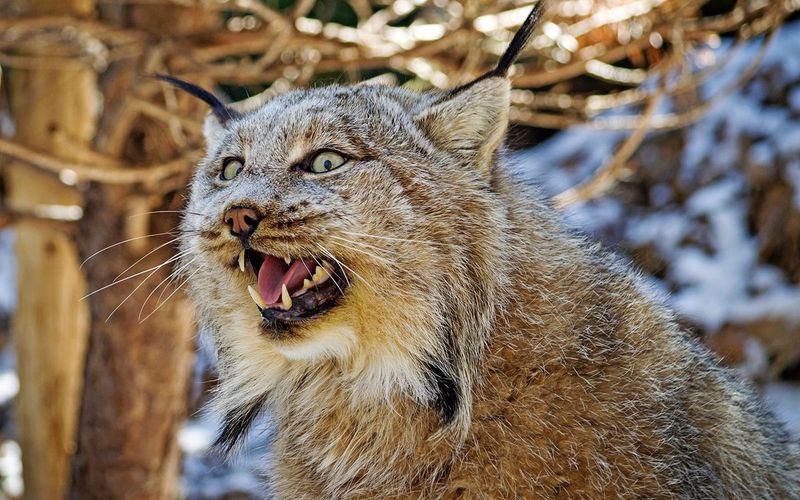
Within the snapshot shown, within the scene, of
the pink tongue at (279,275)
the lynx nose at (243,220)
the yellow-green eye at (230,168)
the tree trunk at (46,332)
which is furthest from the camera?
the tree trunk at (46,332)

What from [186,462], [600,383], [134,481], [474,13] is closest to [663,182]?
[474,13]

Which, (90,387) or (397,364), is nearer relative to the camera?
(397,364)

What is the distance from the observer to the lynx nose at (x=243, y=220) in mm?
2938

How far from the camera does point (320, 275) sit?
120 inches

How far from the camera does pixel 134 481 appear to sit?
598 cm

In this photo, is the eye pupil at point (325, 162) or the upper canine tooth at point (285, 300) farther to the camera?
the eye pupil at point (325, 162)

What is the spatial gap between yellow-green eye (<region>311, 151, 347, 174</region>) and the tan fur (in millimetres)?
43

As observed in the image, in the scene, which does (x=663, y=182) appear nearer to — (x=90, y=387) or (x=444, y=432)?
(x=90, y=387)

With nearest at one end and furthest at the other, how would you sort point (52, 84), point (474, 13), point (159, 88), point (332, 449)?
point (332, 449) → point (474, 13) → point (159, 88) → point (52, 84)

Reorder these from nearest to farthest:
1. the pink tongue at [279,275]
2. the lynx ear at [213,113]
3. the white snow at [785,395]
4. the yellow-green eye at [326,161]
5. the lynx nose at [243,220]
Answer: the lynx nose at [243,220] → the pink tongue at [279,275] → the yellow-green eye at [326,161] → the lynx ear at [213,113] → the white snow at [785,395]

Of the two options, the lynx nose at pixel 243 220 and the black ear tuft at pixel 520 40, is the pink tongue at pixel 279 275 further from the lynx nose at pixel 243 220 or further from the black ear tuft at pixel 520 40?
the black ear tuft at pixel 520 40

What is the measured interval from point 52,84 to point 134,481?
2864 mm

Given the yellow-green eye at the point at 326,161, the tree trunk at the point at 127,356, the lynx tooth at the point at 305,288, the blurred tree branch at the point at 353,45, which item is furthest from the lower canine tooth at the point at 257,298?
the tree trunk at the point at 127,356

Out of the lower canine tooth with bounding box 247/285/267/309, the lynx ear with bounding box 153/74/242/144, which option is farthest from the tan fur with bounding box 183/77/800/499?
the lynx ear with bounding box 153/74/242/144
